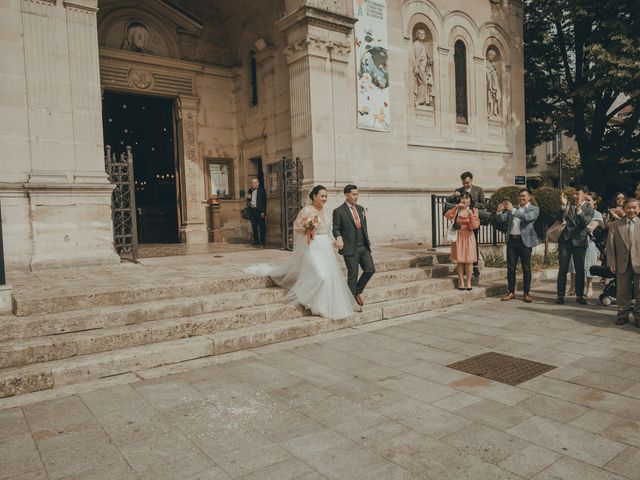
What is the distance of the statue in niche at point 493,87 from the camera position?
1889 centimetres

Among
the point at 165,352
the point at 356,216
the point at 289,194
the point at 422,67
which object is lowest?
the point at 165,352

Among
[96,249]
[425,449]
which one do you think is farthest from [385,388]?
[96,249]

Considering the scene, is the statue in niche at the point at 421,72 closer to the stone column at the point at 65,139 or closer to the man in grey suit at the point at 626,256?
the man in grey suit at the point at 626,256

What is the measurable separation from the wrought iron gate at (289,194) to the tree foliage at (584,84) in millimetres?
12295

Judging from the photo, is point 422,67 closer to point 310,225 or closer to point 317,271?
point 310,225

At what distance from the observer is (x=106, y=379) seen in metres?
5.41

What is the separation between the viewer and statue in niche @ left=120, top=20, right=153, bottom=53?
559 inches

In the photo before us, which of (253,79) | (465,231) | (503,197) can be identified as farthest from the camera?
(253,79)

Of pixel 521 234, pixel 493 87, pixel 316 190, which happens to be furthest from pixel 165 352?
pixel 493 87

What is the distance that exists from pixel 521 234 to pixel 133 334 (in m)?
7.02

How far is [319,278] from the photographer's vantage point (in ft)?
24.5

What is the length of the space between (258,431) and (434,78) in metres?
15.3

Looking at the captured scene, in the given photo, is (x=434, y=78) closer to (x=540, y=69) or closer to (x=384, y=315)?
(x=540, y=69)

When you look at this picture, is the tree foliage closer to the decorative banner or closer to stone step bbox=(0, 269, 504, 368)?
the decorative banner
